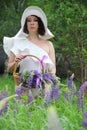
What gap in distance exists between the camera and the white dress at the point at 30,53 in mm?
4551

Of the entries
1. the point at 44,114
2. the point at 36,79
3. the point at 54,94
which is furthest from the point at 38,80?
the point at 44,114

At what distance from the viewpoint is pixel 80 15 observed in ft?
33.4

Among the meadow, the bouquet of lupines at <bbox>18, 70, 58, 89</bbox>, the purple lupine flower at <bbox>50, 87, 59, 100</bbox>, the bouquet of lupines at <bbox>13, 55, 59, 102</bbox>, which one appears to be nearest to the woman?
the bouquet of lupines at <bbox>13, 55, 59, 102</bbox>

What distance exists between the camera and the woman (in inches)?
180

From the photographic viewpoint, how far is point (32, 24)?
4535 millimetres

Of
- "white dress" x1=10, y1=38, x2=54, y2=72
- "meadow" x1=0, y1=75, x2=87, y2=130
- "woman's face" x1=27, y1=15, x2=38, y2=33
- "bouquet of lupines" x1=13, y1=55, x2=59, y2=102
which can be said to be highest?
"woman's face" x1=27, y1=15, x2=38, y2=33

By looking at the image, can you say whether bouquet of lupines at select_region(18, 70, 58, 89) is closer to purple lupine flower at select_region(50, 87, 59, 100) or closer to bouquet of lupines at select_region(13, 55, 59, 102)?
bouquet of lupines at select_region(13, 55, 59, 102)

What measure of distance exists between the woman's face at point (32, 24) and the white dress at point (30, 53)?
168mm

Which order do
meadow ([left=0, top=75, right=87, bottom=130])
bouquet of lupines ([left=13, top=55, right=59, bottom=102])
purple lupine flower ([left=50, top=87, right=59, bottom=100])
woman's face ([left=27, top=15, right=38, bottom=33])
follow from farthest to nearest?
woman's face ([left=27, top=15, right=38, bottom=33])
bouquet of lupines ([left=13, top=55, right=59, bottom=102])
purple lupine flower ([left=50, top=87, right=59, bottom=100])
meadow ([left=0, top=75, right=87, bottom=130])

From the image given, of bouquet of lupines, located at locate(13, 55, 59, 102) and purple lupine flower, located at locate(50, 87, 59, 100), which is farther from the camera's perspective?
bouquet of lupines, located at locate(13, 55, 59, 102)

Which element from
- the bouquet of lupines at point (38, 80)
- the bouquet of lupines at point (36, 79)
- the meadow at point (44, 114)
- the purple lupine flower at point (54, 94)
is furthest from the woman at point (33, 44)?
the purple lupine flower at point (54, 94)

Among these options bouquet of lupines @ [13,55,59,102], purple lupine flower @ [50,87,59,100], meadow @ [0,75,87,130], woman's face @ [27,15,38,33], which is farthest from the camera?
woman's face @ [27,15,38,33]

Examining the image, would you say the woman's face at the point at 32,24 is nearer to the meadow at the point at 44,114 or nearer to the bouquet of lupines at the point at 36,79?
the bouquet of lupines at the point at 36,79

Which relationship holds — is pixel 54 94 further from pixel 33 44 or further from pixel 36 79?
pixel 33 44
